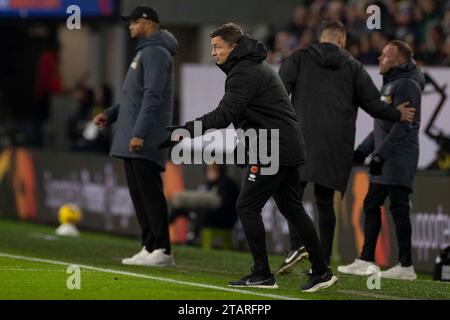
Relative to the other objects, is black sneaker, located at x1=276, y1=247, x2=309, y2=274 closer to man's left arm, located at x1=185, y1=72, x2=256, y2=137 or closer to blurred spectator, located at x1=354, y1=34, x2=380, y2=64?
man's left arm, located at x1=185, y1=72, x2=256, y2=137

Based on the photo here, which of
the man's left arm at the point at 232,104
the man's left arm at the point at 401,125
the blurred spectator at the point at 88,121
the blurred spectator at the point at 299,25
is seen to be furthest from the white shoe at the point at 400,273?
the blurred spectator at the point at 88,121

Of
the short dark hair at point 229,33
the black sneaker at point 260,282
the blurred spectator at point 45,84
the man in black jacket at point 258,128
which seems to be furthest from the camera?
the blurred spectator at point 45,84

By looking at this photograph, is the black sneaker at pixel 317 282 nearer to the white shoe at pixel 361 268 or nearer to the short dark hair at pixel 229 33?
the short dark hair at pixel 229 33

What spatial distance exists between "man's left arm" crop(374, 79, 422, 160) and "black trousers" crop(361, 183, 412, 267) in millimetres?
408

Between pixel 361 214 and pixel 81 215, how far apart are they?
5567 mm

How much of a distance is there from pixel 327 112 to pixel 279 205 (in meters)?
1.49

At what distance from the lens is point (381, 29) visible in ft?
63.6

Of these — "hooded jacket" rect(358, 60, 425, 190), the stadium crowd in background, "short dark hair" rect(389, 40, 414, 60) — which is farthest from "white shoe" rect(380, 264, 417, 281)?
the stadium crowd in background

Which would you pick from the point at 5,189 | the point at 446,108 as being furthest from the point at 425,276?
the point at 5,189

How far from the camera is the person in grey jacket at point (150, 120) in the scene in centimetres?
1268

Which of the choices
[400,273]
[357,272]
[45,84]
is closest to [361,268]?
[357,272]

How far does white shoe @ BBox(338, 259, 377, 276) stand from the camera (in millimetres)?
12884
